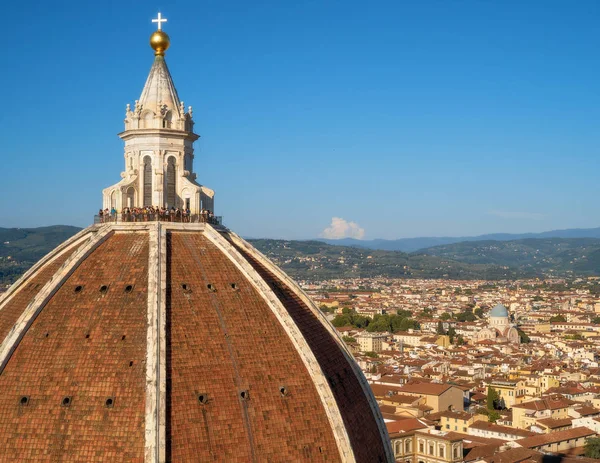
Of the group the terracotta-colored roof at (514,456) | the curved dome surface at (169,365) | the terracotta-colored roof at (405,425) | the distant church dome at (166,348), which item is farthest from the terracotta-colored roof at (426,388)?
the curved dome surface at (169,365)

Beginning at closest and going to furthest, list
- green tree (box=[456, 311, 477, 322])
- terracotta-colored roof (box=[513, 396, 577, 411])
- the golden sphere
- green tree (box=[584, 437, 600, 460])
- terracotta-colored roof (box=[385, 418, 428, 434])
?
the golden sphere → green tree (box=[584, 437, 600, 460]) → terracotta-colored roof (box=[385, 418, 428, 434]) → terracotta-colored roof (box=[513, 396, 577, 411]) → green tree (box=[456, 311, 477, 322])

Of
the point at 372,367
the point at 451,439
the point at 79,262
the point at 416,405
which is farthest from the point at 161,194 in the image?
the point at 372,367

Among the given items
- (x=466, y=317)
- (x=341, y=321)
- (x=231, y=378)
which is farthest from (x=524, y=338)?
(x=231, y=378)

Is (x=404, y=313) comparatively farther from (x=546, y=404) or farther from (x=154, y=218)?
(x=154, y=218)

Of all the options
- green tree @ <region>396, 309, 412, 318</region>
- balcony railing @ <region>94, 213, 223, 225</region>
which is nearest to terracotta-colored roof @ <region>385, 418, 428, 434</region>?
balcony railing @ <region>94, 213, 223, 225</region>

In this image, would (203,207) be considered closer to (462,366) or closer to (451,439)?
(451,439)

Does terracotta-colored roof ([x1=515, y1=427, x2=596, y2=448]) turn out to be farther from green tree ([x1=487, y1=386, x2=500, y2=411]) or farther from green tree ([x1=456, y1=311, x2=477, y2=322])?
green tree ([x1=456, y1=311, x2=477, y2=322])
